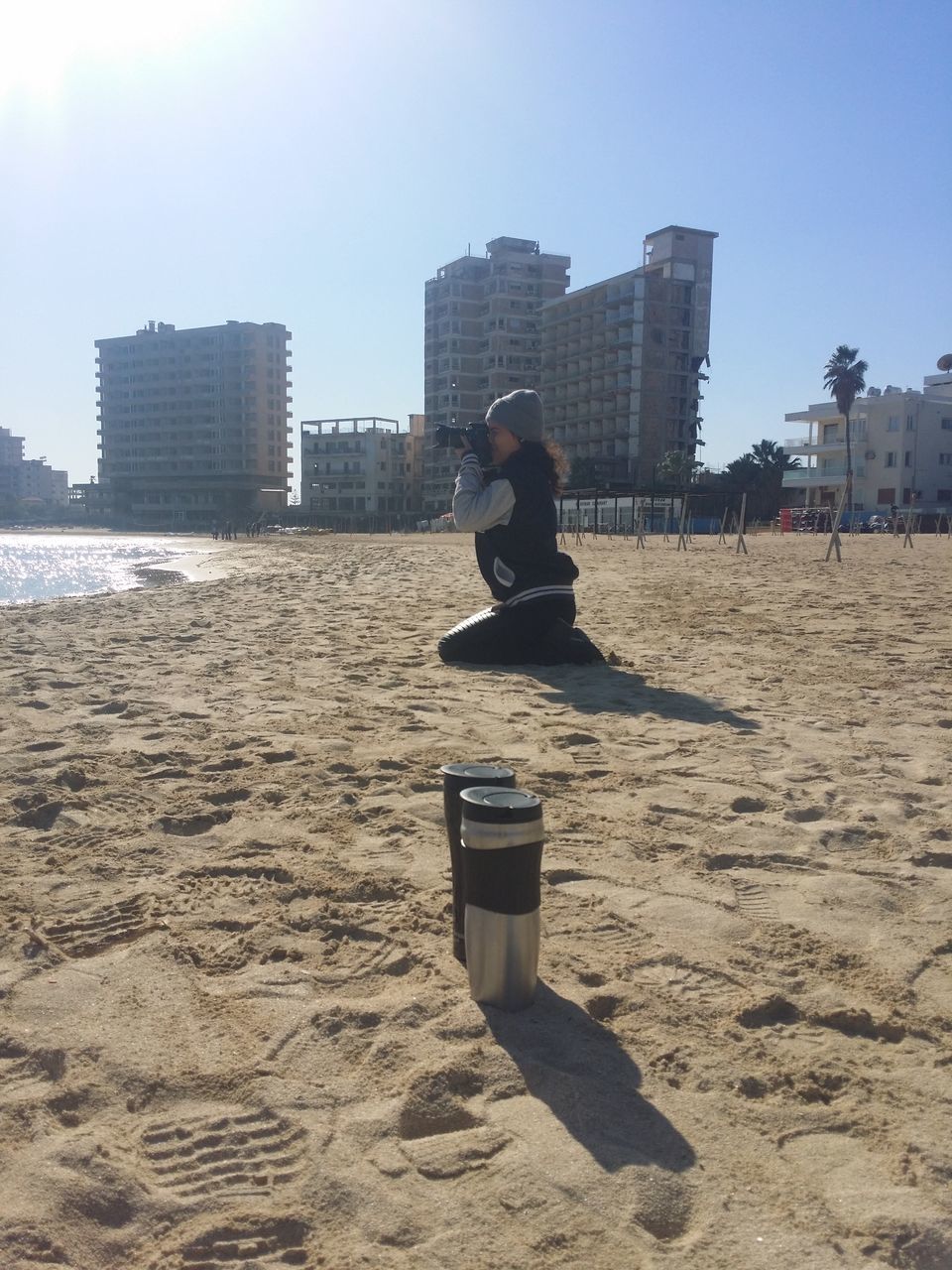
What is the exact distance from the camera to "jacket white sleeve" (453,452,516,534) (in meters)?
6.53

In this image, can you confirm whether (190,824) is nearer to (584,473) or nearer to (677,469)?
(677,469)

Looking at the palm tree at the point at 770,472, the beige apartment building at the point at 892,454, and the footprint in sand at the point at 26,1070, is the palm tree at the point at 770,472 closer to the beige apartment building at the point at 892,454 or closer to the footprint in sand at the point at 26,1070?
the beige apartment building at the point at 892,454

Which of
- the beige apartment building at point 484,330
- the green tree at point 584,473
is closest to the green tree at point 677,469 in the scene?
the green tree at point 584,473

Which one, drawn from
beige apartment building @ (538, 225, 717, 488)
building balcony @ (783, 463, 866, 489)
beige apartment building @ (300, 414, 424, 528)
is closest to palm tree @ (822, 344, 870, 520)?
building balcony @ (783, 463, 866, 489)

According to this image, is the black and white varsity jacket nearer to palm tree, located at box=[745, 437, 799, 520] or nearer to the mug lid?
the mug lid

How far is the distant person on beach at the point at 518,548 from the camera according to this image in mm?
6574

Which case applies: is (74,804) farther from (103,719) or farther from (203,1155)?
(203,1155)

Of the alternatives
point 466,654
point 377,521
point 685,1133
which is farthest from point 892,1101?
point 377,521

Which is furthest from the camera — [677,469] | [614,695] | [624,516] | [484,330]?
[484,330]

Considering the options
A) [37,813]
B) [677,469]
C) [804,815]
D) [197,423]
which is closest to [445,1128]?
[804,815]

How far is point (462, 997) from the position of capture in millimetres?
2314

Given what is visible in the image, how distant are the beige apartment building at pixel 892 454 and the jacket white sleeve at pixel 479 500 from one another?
5953cm

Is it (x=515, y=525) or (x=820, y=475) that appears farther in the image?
(x=820, y=475)

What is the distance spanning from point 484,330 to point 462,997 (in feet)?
330
